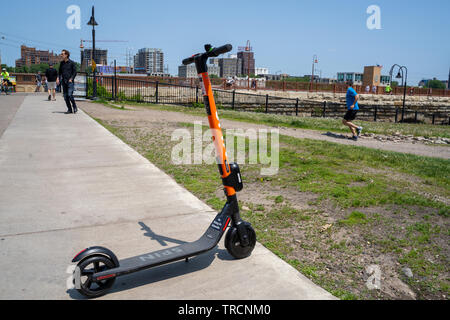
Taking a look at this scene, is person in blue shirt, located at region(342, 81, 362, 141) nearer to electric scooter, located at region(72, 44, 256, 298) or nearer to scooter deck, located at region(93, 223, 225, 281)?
electric scooter, located at region(72, 44, 256, 298)

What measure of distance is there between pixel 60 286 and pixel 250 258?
1.61 meters

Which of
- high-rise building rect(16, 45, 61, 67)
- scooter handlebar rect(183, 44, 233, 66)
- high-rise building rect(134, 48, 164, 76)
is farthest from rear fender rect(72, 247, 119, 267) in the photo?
high-rise building rect(16, 45, 61, 67)

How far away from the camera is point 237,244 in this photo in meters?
3.40

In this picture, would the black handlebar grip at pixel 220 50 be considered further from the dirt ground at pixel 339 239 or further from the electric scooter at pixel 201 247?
the dirt ground at pixel 339 239

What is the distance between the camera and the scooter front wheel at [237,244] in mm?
3346

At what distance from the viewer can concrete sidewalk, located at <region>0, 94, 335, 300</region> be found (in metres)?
2.96

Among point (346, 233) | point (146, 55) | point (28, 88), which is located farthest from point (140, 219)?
point (146, 55)

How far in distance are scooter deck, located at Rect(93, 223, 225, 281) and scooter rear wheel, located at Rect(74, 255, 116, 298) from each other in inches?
3.3

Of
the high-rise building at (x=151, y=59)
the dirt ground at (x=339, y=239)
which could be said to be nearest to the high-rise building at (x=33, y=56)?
the high-rise building at (x=151, y=59)

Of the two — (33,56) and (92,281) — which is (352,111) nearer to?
(92,281)

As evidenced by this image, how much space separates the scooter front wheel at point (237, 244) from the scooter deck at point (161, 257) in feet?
0.36

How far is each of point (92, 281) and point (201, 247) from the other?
35.0 inches
